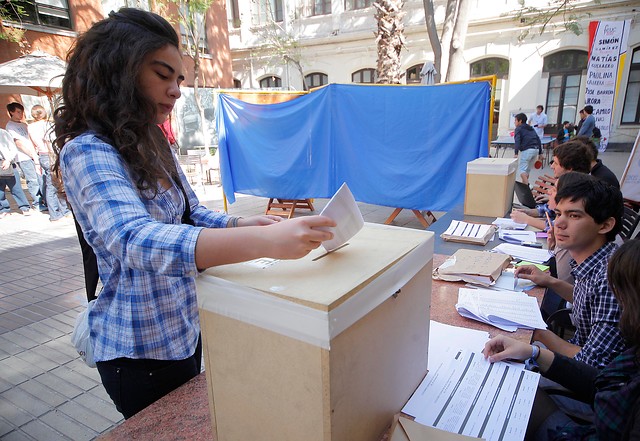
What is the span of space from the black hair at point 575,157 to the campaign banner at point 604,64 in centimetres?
855

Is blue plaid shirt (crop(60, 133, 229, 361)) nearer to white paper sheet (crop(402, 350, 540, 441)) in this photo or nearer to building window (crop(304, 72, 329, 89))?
white paper sheet (crop(402, 350, 540, 441))

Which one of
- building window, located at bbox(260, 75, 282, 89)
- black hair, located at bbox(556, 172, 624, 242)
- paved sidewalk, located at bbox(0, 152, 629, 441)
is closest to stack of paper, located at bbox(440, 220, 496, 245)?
black hair, located at bbox(556, 172, 624, 242)

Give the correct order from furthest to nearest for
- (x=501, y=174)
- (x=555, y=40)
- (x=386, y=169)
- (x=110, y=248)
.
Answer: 1. (x=555, y=40)
2. (x=386, y=169)
3. (x=501, y=174)
4. (x=110, y=248)

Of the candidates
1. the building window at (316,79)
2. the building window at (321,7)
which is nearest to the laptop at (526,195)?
the building window at (316,79)

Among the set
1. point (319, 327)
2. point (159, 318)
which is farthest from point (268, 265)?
Answer: point (159, 318)

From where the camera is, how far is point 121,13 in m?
0.93

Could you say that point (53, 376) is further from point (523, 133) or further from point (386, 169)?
point (523, 133)

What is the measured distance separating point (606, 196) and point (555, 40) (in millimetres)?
14148

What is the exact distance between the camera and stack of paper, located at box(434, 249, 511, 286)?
1749 millimetres

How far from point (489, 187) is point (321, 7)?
16.1 metres

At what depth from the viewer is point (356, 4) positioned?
15.8 meters

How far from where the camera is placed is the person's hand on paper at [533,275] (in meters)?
1.74

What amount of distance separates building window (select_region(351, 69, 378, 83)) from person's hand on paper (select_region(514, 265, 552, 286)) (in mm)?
15679

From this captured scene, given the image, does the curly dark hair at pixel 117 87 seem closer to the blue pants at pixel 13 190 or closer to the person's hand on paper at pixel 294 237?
the person's hand on paper at pixel 294 237
